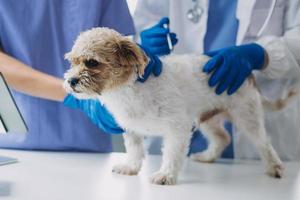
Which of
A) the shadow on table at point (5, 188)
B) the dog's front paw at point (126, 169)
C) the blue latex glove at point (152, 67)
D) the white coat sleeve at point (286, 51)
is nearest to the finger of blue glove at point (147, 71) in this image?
the blue latex glove at point (152, 67)

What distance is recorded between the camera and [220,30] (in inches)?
53.8

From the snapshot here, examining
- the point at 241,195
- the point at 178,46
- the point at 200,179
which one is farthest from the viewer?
the point at 178,46

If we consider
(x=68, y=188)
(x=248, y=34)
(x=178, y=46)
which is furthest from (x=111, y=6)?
A: (x=68, y=188)

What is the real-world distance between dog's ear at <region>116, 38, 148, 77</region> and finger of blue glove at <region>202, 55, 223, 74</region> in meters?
0.25

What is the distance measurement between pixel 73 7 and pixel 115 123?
43 cm

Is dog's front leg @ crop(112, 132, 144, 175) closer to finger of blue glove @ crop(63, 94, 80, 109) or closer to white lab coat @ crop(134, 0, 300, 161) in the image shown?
finger of blue glove @ crop(63, 94, 80, 109)

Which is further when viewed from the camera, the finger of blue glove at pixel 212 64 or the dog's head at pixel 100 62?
the finger of blue glove at pixel 212 64

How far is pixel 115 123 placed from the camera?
3.36 ft

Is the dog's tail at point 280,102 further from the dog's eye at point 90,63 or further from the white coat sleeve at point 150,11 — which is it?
the dog's eye at point 90,63

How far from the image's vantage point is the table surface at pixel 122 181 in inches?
31.0

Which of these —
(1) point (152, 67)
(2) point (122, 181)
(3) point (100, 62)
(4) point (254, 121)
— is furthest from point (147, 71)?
(4) point (254, 121)

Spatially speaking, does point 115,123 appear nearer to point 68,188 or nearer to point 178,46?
point 68,188

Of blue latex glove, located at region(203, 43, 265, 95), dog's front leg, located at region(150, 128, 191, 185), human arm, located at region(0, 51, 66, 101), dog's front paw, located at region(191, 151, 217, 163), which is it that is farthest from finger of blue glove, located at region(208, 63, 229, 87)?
human arm, located at region(0, 51, 66, 101)

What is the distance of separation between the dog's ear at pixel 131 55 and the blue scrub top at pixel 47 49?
46 centimetres
